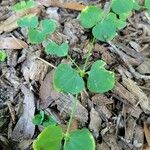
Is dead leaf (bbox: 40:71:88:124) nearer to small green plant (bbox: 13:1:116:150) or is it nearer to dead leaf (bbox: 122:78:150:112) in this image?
small green plant (bbox: 13:1:116:150)

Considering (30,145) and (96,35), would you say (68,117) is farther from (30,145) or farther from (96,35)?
(96,35)

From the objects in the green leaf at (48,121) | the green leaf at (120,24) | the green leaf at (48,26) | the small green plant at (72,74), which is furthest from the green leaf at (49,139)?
the green leaf at (120,24)

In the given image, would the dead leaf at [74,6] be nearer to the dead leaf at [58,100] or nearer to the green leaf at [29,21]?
the green leaf at [29,21]

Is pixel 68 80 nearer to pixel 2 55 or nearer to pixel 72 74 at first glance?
pixel 72 74

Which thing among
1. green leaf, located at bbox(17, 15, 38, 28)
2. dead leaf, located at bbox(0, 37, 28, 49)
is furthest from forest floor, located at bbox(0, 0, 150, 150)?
green leaf, located at bbox(17, 15, 38, 28)

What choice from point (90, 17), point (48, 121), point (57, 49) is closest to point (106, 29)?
point (90, 17)
